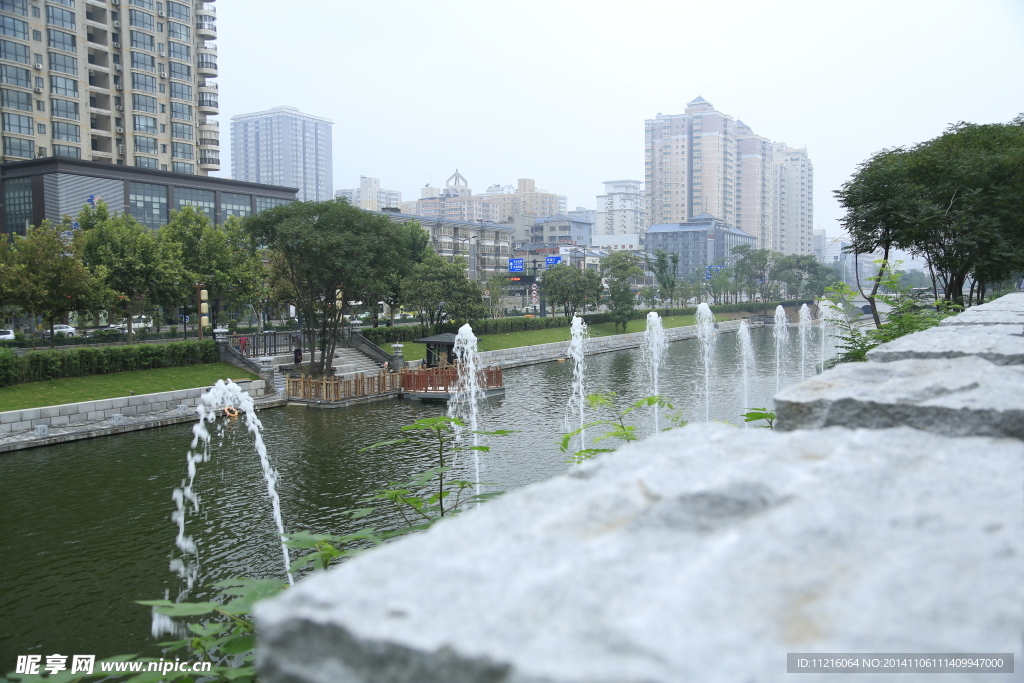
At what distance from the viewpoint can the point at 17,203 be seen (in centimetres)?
4325

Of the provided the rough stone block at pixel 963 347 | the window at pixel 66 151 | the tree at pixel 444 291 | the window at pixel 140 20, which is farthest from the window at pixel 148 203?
the rough stone block at pixel 963 347

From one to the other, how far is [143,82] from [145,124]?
3130 millimetres

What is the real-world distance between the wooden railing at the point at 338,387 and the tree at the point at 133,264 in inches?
381

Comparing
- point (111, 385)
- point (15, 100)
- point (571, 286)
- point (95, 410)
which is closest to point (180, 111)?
point (15, 100)

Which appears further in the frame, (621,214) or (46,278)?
(621,214)

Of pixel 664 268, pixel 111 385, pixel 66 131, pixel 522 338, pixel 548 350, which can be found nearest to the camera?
pixel 111 385

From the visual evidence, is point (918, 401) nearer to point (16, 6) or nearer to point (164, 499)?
point (164, 499)

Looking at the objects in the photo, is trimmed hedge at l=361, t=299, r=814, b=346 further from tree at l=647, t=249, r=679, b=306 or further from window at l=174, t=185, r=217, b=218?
window at l=174, t=185, r=217, b=218

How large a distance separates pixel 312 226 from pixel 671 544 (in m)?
25.9

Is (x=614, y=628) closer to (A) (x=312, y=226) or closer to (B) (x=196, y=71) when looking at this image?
(A) (x=312, y=226)

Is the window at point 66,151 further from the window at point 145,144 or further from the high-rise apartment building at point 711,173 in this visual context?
the high-rise apartment building at point 711,173

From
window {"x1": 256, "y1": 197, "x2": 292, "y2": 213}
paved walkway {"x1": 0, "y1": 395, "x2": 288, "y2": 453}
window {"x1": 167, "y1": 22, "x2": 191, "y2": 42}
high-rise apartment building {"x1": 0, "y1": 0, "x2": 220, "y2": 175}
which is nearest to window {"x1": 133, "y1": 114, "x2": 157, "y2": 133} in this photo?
high-rise apartment building {"x1": 0, "y1": 0, "x2": 220, "y2": 175}

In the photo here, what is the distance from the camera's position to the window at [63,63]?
4634 cm

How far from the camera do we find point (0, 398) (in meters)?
19.5
